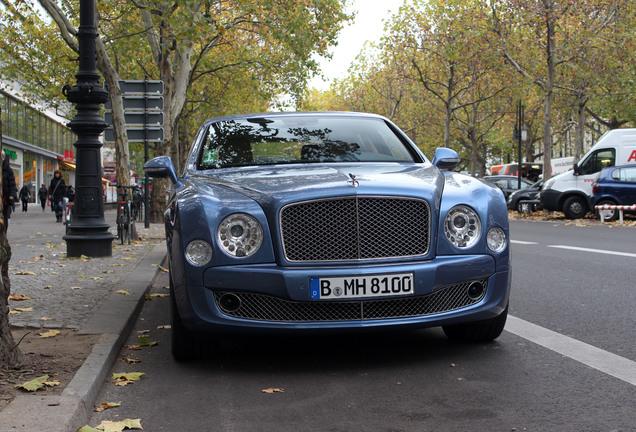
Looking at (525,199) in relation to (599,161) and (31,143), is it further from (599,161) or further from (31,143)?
(31,143)

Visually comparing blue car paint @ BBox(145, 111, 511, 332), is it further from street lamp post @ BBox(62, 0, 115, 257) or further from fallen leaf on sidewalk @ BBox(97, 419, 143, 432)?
street lamp post @ BBox(62, 0, 115, 257)

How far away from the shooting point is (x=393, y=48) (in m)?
44.0

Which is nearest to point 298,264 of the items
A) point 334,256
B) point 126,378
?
point 334,256

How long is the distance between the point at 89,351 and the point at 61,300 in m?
2.29

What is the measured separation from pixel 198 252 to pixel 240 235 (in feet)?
0.81

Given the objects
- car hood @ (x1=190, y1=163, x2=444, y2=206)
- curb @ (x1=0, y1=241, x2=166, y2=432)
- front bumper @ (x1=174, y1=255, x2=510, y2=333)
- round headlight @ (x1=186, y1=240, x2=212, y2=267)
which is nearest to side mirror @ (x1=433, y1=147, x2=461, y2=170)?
car hood @ (x1=190, y1=163, x2=444, y2=206)

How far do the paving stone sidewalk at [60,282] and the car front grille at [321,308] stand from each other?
1.73 m

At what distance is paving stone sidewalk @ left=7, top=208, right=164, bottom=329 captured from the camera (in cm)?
605

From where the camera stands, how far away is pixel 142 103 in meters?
17.9

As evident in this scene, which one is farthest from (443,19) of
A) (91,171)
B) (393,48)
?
(91,171)

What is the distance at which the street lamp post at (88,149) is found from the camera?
1095 centimetres

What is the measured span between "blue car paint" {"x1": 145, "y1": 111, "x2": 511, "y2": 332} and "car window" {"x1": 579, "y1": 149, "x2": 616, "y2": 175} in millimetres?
22392

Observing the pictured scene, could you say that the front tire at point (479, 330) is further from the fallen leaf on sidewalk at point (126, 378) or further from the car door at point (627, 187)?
the car door at point (627, 187)

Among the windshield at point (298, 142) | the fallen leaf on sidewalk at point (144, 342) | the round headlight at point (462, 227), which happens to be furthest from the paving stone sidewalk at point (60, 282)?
the round headlight at point (462, 227)
